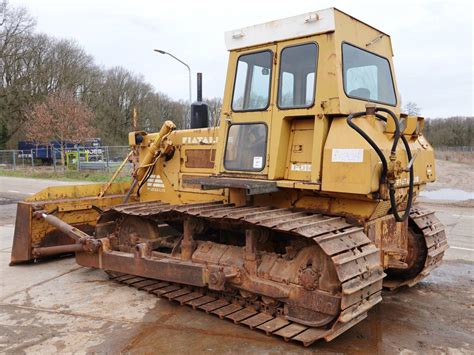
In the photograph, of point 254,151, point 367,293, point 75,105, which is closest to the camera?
point 367,293

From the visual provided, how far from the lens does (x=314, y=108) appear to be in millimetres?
4625

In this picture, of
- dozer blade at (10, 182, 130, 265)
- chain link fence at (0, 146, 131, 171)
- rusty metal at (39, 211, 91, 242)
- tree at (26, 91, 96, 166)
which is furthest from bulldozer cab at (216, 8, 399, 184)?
tree at (26, 91, 96, 166)

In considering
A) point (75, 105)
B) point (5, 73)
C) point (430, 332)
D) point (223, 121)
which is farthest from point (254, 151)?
point (5, 73)

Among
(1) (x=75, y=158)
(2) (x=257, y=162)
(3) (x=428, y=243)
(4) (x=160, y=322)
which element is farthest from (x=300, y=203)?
(1) (x=75, y=158)

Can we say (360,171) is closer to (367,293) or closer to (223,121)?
(367,293)

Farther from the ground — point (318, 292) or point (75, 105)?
point (75, 105)

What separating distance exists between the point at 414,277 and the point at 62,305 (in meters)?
4.22

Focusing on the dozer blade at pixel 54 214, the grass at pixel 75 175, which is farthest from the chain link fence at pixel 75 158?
the dozer blade at pixel 54 214

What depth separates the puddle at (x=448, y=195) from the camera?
49.4 feet

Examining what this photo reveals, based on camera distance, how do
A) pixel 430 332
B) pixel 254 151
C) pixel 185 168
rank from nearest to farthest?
pixel 430 332
pixel 254 151
pixel 185 168

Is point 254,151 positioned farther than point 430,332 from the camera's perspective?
Yes

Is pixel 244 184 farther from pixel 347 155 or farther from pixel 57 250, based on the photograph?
pixel 57 250

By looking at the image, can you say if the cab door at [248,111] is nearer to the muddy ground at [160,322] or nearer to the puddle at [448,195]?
the muddy ground at [160,322]

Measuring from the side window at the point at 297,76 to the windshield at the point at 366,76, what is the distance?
1.09 ft
